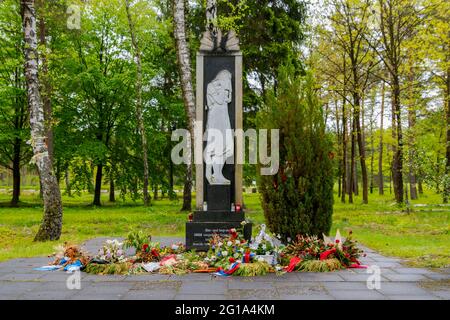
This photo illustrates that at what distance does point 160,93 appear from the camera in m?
25.7

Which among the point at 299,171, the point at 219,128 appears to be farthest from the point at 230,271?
the point at 219,128

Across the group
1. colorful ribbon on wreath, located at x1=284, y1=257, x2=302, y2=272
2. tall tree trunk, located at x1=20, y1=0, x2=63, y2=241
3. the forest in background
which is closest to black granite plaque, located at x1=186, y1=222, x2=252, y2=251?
colorful ribbon on wreath, located at x1=284, y1=257, x2=302, y2=272

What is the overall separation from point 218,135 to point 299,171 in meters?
1.66

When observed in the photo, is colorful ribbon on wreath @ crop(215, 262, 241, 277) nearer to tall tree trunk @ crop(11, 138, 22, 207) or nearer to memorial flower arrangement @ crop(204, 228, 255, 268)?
memorial flower arrangement @ crop(204, 228, 255, 268)

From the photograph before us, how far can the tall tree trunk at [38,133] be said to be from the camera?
35.0ft

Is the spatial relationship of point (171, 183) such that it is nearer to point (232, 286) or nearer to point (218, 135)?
point (218, 135)

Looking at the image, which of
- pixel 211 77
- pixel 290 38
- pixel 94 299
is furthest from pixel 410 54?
pixel 94 299

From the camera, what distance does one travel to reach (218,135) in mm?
8609

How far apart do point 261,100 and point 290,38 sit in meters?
3.48

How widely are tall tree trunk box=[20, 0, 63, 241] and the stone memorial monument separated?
4317mm

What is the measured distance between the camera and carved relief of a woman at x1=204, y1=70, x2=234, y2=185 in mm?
8617

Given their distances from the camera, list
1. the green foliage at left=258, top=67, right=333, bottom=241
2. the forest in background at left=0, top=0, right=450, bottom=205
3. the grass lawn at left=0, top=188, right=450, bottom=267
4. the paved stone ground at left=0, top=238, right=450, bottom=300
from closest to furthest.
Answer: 1. the paved stone ground at left=0, top=238, right=450, bottom=300
2. the green foliage at left=258, top=67, right=333, bottom=241
3. the grass lawn at left=0, top=188, right=450, bottom=267
4. the forest in background at left=0, top=0, right=450, bottom=205

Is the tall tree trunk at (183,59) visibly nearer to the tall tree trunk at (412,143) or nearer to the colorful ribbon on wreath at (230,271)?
the tall tree trunk at (412,143)
